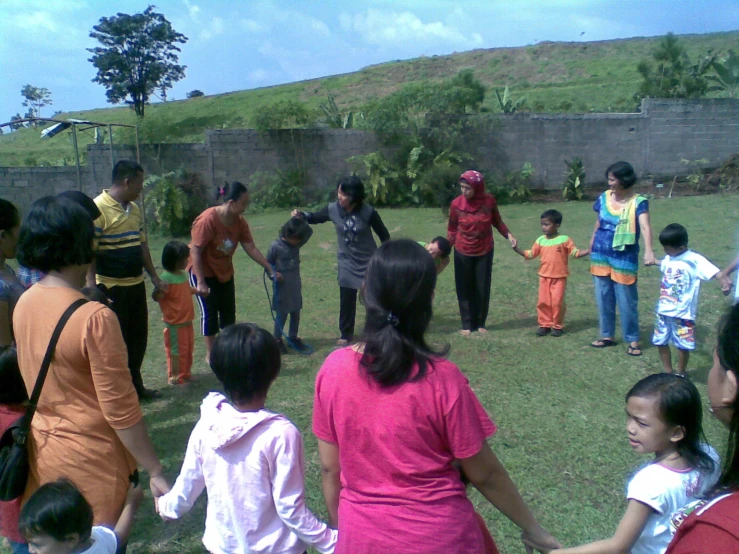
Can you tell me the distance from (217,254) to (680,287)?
3.97 meters

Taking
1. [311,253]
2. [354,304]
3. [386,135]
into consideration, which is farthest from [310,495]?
[386,135]

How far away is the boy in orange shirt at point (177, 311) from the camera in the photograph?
5543mm

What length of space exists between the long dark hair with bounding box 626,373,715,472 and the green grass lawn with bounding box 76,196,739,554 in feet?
4.64

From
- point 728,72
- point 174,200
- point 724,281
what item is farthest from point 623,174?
point 728,72

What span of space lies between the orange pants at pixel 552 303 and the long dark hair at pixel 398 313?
5210 mm

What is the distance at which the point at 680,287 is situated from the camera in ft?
16.6

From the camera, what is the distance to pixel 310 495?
388cm

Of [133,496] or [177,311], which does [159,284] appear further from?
[133,496]

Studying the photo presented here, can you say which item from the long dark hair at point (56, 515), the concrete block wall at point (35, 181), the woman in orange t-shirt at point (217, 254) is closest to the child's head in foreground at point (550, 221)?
the woman in orange t-shirt at point (217, 254)

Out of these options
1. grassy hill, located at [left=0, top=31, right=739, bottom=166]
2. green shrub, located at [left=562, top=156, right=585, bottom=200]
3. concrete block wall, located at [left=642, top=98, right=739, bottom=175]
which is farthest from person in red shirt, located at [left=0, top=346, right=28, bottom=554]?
concrete block wall, located at [left=642, top=98, right=739, bottom=175]

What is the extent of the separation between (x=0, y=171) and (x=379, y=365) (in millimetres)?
16819

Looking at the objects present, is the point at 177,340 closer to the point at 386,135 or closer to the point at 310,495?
the point at 310,495

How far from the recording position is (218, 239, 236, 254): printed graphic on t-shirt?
19.0 feet

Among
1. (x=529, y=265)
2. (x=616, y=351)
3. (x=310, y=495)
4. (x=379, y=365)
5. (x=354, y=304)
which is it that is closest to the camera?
(x=379, y=365)
